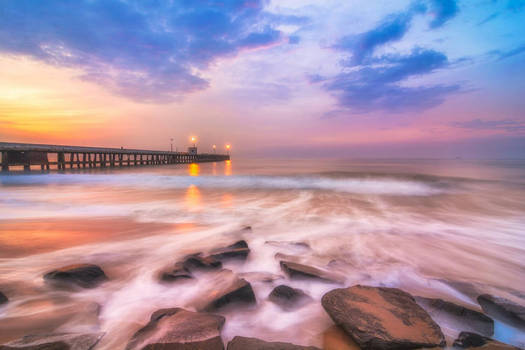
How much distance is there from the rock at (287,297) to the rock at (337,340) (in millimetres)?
448

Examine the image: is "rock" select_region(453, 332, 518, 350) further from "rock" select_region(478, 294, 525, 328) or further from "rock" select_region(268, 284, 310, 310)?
"rock" select_region(268, 284, 310, 310)

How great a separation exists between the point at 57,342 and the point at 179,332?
84 centimetres

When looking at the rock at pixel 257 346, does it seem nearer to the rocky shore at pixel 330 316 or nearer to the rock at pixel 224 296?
the rocky shore at pixel 330 316

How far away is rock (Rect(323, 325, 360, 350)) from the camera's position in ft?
6.26

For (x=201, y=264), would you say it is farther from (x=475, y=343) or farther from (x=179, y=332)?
(x=475, y=343)

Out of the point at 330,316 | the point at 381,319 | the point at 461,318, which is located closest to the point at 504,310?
the point at 461,318

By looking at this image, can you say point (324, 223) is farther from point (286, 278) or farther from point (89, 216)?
point (89, 216)

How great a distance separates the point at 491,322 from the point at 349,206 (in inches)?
262

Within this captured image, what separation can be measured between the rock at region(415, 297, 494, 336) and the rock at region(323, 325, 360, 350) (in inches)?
37.2

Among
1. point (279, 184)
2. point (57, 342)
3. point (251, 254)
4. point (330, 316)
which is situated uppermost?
point (57, 342)

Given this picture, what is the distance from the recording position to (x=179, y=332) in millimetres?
1816

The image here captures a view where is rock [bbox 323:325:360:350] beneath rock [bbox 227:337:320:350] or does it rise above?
beneath

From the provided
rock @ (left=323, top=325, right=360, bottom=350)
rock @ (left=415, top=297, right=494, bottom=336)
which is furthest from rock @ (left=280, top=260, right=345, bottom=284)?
rock @ (left=415, top=297, right=494, bottom=336)

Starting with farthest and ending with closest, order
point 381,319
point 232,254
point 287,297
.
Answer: point 232,254 < point 287,297 < point 381,319
